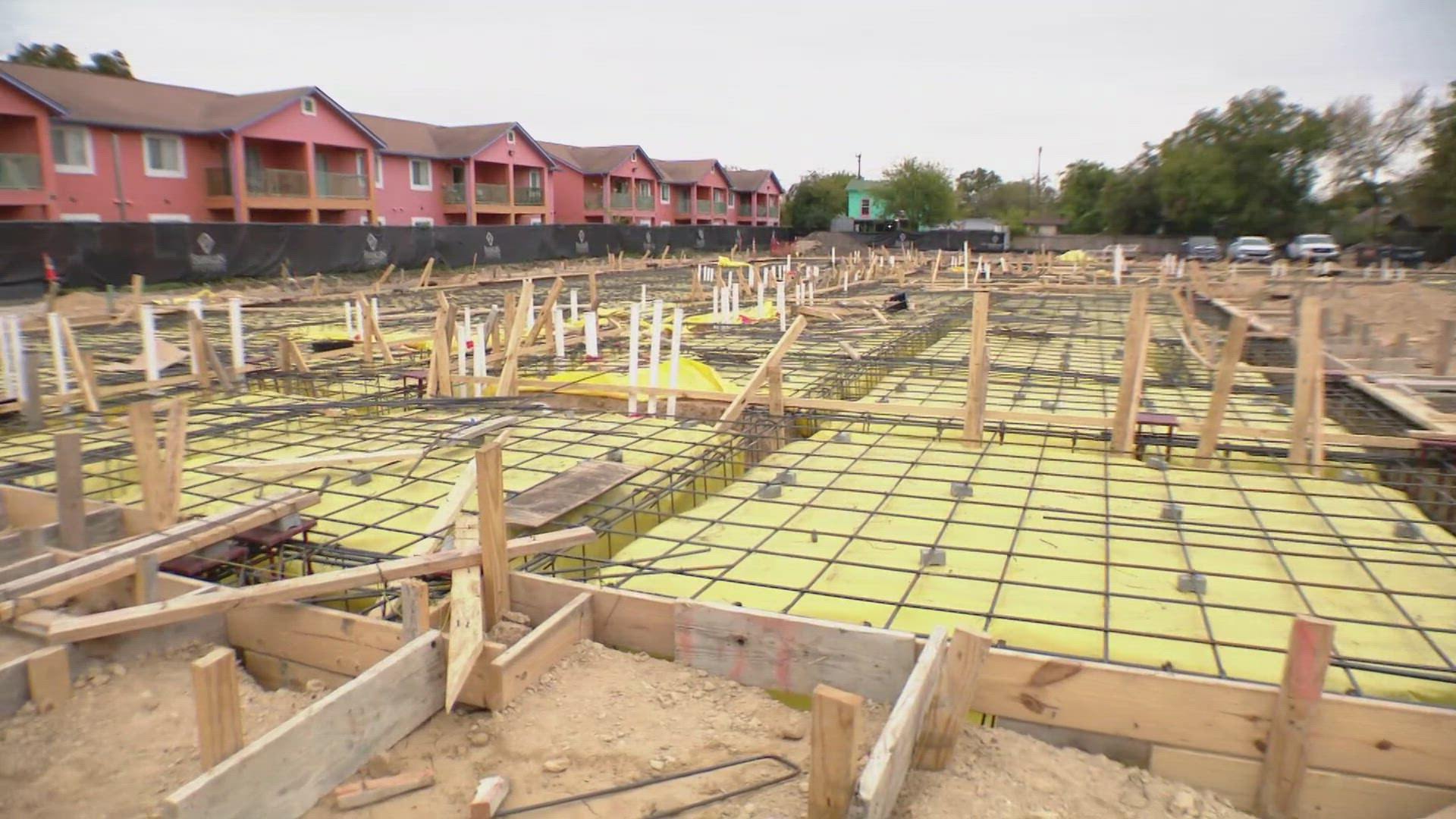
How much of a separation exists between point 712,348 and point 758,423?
400cm

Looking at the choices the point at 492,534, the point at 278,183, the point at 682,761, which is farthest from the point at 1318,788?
the point at 278,183

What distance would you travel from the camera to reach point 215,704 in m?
2.47

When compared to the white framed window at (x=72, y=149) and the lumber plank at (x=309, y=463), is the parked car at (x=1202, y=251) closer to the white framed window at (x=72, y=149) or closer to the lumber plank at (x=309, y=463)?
the lumber plank at (x=309, y=463)

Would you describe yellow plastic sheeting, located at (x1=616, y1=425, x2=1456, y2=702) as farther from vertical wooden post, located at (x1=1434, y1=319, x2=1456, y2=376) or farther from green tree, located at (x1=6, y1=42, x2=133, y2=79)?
green tree, located at (x1=6, y1=42, x2=133, y2=79)

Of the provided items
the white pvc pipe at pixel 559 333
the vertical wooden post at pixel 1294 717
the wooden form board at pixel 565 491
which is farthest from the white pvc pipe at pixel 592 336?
the vertical wooden post at pixel 1294 717

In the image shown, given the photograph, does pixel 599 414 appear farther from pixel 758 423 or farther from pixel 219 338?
pixel 219 338

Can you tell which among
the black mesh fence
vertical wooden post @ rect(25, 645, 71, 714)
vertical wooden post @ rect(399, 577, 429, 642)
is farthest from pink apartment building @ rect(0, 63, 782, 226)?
vertical wooden post @ rect(399, 577, 429, 642)

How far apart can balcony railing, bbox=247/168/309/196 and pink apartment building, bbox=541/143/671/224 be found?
15373 mm

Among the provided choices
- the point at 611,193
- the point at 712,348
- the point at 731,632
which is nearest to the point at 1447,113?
the point at 611,193

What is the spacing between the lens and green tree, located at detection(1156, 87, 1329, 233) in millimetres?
42031

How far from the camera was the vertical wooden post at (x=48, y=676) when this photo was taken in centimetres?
329

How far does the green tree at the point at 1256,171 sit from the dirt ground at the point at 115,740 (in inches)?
1834

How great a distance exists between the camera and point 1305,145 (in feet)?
139

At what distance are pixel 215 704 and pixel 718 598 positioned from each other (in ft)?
6.48
